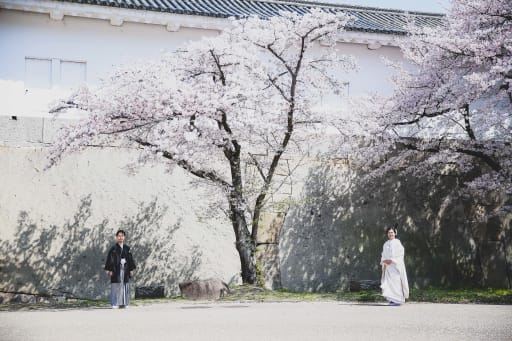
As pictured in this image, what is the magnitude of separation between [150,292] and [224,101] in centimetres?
446

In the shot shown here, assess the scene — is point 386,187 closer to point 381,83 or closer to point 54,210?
point 381,83

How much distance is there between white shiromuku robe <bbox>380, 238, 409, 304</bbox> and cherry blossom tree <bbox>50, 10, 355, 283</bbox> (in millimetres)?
2725

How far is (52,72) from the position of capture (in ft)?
49.0

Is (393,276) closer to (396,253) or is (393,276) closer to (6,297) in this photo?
(396,253)

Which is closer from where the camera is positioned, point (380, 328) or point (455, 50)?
point (380, 328)

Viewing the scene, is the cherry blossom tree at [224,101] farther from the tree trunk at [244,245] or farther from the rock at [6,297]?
the rock at [6,297]

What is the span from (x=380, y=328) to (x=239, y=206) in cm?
530

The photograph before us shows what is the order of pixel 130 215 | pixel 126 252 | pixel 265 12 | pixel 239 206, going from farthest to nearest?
pixel 265 12 < pixel 130 215 < pixel 239 206 < pixel 126 252

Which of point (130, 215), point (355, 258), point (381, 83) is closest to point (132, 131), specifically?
point (130, 215)

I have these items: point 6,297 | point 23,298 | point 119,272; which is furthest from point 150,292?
point 6,297

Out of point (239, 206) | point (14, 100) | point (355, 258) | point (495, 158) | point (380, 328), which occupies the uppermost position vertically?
point (14, 100)

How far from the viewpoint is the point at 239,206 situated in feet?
41.8

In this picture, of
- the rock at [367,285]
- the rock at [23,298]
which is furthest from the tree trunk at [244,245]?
the rock at [23,298]

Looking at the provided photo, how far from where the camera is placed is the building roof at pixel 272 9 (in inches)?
606
